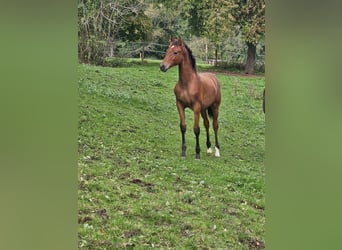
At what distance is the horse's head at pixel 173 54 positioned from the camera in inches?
83.1

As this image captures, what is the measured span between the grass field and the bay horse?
3 centimetres

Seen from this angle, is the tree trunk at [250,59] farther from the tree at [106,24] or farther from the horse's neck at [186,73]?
the tree at [106,24]

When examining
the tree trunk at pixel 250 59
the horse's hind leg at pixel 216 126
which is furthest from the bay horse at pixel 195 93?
the tree trunk at pixel 250 59

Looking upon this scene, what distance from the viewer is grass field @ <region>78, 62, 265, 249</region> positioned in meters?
1.99

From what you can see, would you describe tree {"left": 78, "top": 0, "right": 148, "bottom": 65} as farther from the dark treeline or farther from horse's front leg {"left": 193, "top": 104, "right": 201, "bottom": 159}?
horse's front leg {"left": 193, "top": 104, "right": 201, "bottom": 159}

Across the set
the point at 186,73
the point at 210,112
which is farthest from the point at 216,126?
the point at 186,73

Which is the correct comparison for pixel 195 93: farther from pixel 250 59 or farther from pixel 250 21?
pixel 250 21

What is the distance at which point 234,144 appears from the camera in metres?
2.17

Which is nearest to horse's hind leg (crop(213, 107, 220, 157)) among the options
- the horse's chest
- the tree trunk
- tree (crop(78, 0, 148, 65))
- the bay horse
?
the bay horse

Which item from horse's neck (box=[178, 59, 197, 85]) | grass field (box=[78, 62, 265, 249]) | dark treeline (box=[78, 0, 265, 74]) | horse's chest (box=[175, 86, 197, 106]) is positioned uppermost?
dark treeline (box=[78, 0, 265, 74])

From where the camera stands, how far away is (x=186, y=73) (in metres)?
2.15

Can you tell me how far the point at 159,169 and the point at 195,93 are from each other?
16.8 inches
